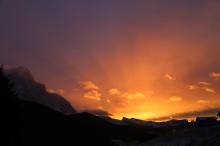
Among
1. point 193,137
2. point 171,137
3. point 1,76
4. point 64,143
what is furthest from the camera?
point 64,143

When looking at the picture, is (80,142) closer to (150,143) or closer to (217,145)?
(150,143)

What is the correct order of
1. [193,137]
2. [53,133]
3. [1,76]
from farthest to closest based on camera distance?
[53,133], [193,137], [1,76]

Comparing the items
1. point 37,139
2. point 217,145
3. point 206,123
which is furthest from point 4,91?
point 37,139

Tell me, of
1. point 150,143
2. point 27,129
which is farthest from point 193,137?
point 27,129

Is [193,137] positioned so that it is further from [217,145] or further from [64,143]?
[64,143]

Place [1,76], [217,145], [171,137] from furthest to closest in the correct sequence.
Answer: [171,137], [217,145], [1,76]

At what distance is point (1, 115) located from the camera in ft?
147

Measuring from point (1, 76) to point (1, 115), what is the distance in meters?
5.87

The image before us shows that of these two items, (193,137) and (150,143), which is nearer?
(193,137)

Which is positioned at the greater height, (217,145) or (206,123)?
(206,123)

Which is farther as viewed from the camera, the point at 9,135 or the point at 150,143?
the point at 150,143

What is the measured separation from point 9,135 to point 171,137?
35.0m

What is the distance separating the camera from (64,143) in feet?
582

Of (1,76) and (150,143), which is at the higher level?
(1,76)
